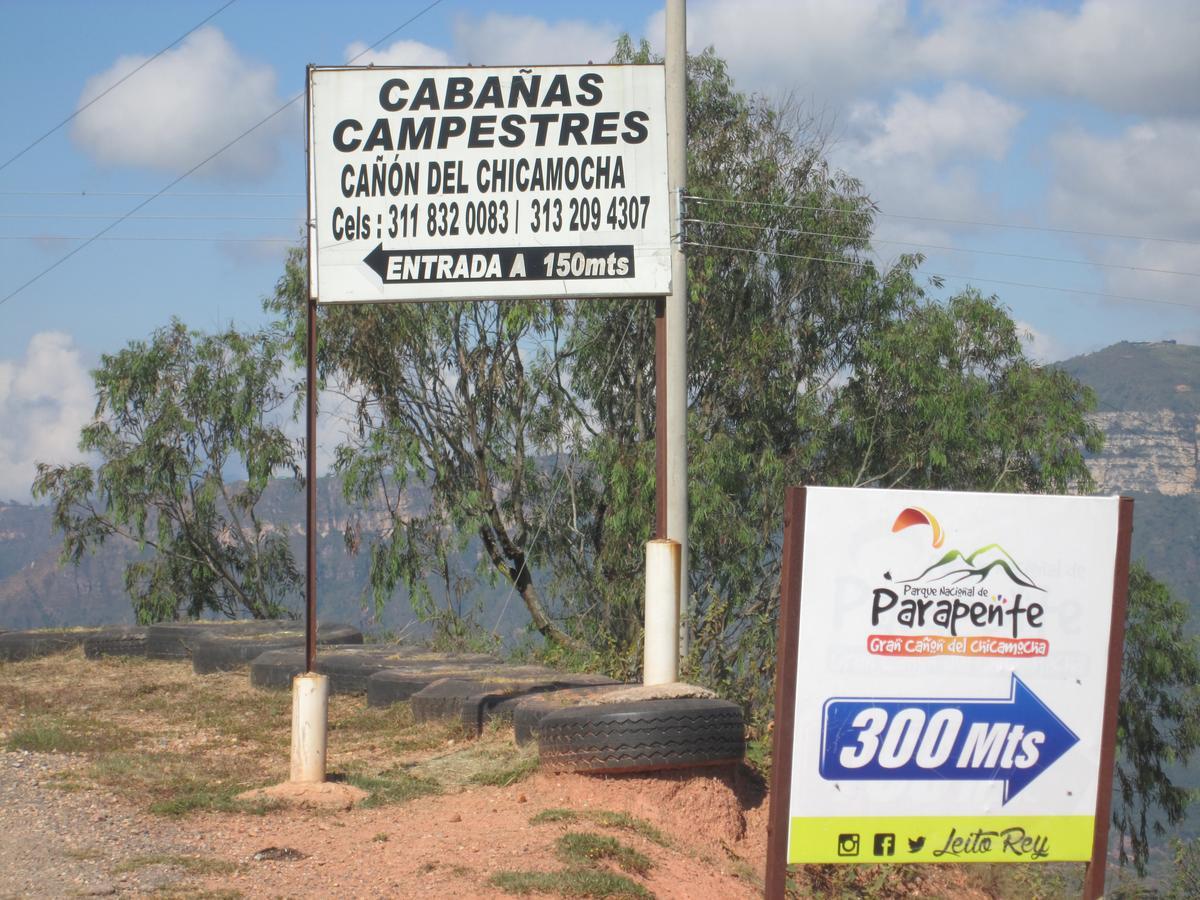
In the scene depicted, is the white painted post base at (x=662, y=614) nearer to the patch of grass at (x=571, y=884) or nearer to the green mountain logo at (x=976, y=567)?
the patch of grass at (x=571, y=884)

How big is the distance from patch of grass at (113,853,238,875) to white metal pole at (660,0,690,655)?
10.7ft

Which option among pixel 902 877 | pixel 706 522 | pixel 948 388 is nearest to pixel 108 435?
pixel 706 522

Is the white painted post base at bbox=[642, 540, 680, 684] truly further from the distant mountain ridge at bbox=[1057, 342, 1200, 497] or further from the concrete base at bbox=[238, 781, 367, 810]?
the distant mountain ridge at bbox=[1057, 342, 1200, 497]

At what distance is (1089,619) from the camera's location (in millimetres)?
5070

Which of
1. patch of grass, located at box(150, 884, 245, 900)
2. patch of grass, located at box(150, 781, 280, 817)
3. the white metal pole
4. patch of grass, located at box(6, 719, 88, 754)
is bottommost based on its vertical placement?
patch of grass, located at box(6, 719, 88, 754)

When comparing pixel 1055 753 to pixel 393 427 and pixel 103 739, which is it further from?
pixel 393 427

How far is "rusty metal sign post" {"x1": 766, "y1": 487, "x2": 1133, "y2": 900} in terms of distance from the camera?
4.82m

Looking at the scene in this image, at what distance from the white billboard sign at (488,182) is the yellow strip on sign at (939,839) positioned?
12.5 feet

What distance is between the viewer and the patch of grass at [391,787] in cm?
671

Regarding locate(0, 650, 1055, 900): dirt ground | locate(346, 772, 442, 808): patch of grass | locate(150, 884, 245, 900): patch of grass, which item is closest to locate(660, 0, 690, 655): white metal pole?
locate(0, 650, 1055, 900): dirt ground

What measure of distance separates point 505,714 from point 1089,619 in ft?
13.6

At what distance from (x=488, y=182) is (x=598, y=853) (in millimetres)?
3967

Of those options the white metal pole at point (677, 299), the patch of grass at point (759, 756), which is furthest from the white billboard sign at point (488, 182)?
the patch of grass at point (759, 756)

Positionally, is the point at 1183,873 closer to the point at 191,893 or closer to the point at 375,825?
the point at 375,825
